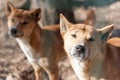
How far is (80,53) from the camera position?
581 cm

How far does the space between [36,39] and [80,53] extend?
5.75 ft

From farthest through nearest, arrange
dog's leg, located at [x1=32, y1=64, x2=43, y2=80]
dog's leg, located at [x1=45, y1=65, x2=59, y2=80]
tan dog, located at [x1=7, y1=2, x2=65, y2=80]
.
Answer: dog's leg, located at [x1=32, y1=64, x2=43, y2=80] < dog's leg, located at [x1=45, y1=65, x2=59, y2=80] < tan dog, located at [x1=7, y1=2, x2=65, y2=80]

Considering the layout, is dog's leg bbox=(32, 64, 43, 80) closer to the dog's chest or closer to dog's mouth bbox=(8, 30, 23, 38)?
the dog's chest

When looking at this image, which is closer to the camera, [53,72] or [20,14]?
[20,14]

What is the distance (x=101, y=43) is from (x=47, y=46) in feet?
5.24

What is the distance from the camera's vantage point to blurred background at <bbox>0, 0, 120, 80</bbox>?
8.66 m

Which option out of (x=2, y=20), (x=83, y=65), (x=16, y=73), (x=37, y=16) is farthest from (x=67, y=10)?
(x=83, y=65)

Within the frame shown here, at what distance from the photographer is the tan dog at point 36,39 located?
23.4ft

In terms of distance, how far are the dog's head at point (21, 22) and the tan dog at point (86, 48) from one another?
94 centimetres

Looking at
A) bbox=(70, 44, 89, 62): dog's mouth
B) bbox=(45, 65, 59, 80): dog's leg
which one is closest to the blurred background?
bbox=(45, 65, 59, 80): dog's leg

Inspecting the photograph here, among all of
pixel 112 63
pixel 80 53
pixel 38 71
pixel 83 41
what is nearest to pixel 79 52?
pixel 80 53

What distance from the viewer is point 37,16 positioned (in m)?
7.43

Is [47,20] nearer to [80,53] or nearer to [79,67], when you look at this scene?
[79,67]

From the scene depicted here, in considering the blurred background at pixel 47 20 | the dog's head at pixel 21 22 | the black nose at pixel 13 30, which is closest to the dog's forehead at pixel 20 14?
the dog's head at pixel 21 22
